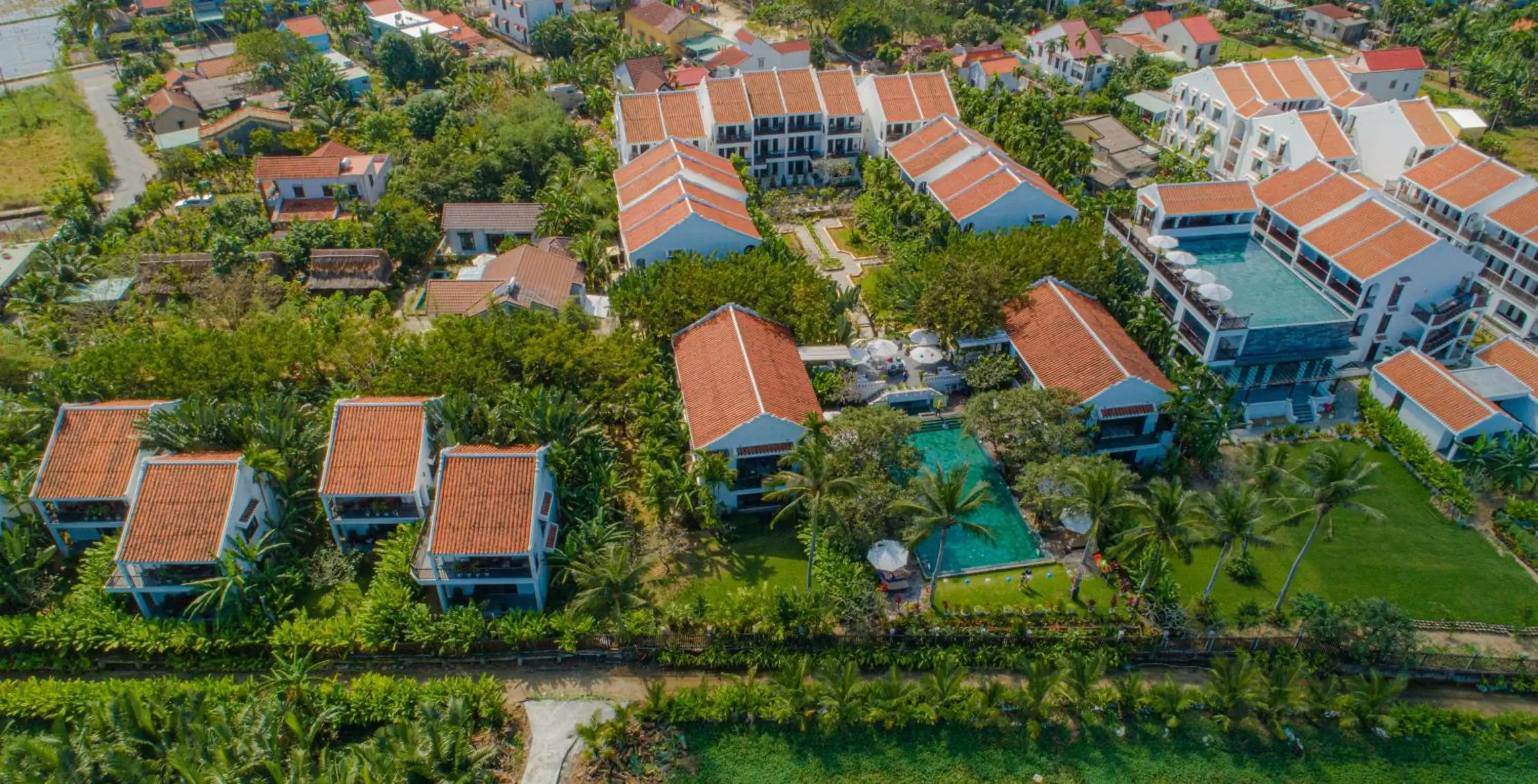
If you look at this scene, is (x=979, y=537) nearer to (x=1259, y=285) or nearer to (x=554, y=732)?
(x=554, y=732)

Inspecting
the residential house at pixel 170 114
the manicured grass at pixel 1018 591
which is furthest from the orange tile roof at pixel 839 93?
the residential house at pixel 170 114

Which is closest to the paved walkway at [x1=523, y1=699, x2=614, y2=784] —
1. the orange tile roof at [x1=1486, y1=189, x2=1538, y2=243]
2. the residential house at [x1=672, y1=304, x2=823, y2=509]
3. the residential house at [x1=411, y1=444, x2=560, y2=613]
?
the residential house at [x1=411, y1=444, x2=560, y2=613]

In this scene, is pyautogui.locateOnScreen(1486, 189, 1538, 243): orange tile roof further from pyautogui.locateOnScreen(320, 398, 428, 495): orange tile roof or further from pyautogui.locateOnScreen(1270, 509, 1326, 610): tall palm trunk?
pyautogui.locateOnScreen(320, 398, 428, 495): orange tile roof

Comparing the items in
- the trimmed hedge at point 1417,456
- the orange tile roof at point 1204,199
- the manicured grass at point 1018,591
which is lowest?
the manicured grass at point 1018,591

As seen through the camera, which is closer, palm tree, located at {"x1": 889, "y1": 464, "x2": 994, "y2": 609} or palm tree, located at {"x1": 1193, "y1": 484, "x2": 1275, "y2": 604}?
palm tree, located at {"x1": 1193, "y1": 484, "x2": 1275, "y2": 604}

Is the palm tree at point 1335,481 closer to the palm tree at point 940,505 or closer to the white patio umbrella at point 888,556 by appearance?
the palm tree at point 940,505
